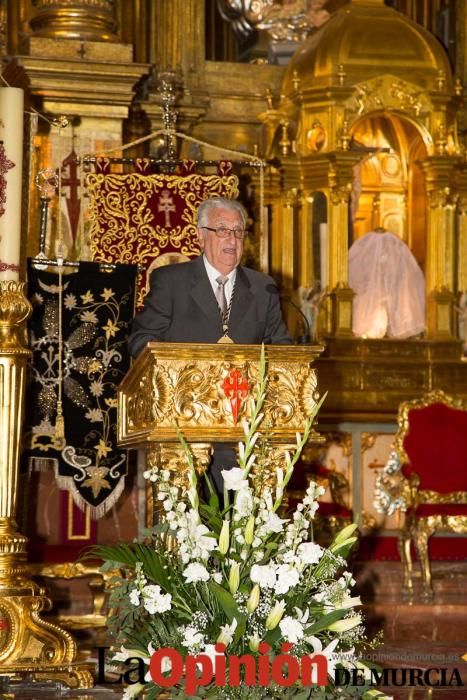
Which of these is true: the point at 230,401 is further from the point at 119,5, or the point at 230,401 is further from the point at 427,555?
the point at 119,5

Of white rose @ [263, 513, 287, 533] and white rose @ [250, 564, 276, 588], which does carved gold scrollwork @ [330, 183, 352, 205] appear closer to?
white rose @ [263, 513, 287, 533]

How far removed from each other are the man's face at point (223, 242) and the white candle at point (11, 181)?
0.75m

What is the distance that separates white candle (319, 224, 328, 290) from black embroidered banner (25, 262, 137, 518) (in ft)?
8.13

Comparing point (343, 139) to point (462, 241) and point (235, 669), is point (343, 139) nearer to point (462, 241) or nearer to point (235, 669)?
point (462, 241)

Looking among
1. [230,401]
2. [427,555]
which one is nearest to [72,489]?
[427,555]

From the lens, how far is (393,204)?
10.3m

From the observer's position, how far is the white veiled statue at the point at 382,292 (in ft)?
32.6

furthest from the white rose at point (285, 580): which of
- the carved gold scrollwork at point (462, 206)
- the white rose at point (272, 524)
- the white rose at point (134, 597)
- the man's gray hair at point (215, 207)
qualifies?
the carved gold scrollwork at point (462, 206)

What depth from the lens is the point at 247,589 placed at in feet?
12.7

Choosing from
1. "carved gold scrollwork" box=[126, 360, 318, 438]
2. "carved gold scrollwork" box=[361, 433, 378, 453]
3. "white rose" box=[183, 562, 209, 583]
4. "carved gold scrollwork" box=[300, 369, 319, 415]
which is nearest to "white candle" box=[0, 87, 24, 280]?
"carved gold scrollwork" box=[126, 360, 318, 438]

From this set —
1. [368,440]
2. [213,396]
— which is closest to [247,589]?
[213,396]

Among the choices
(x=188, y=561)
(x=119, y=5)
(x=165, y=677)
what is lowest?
(x=165, y=677)

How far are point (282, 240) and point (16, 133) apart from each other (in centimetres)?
448

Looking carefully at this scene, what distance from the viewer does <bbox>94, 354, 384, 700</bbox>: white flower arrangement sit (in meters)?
3.80
